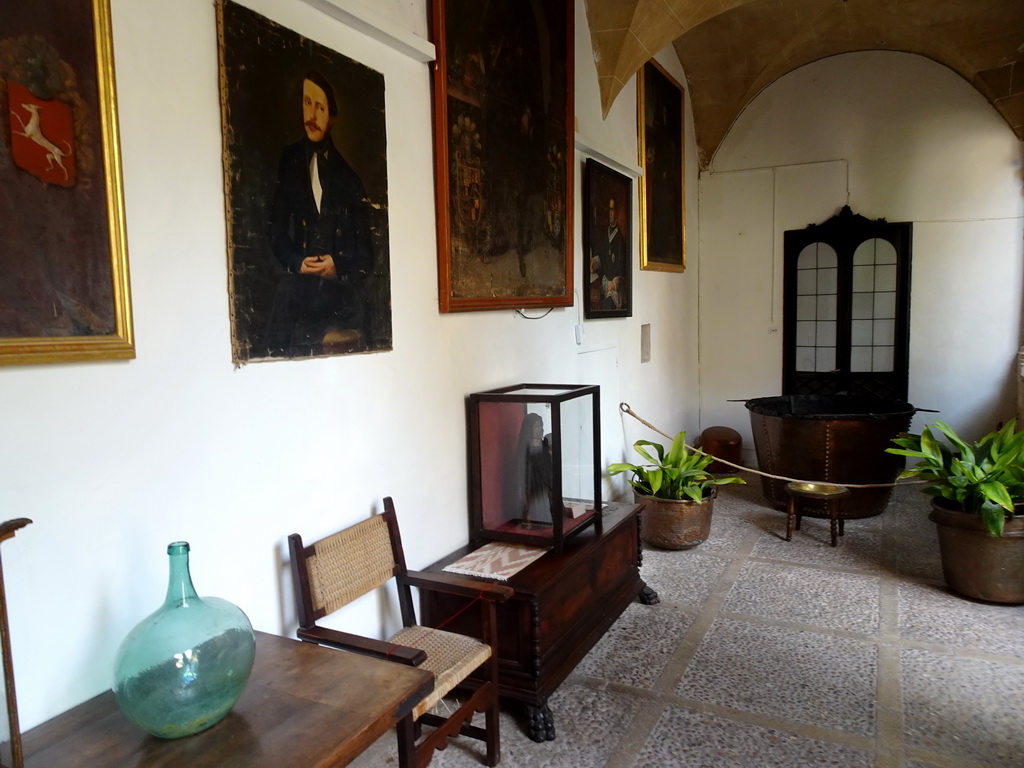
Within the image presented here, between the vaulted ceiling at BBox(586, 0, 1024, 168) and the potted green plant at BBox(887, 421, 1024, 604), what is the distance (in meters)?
3.31

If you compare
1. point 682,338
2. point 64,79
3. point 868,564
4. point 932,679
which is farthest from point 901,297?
point 64,79

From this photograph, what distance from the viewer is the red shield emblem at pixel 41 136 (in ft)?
5.46

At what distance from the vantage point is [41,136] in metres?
1.72

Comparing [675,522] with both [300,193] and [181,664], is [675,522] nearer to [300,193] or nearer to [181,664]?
[300,193]

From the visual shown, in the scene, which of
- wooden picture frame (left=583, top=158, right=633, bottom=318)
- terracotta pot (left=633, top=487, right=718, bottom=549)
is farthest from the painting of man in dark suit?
terracotta pot (left=633, top=487, right=718, bottom=549)

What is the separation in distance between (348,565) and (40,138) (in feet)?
5.46

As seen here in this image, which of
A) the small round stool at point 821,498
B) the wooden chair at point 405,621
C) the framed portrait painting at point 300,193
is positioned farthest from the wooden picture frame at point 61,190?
the small round stool at point 821,498

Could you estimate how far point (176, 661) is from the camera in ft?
5.28

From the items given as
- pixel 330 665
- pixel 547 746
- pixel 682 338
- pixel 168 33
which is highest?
pixel 168 33

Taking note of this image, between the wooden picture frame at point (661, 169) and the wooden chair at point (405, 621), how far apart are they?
403 centimetres

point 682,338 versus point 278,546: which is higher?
point 682,338

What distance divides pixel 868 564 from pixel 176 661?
14.6 ft

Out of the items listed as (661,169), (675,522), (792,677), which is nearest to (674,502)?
(675,522)

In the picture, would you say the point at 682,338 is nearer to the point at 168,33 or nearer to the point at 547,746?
the point at 547,746
